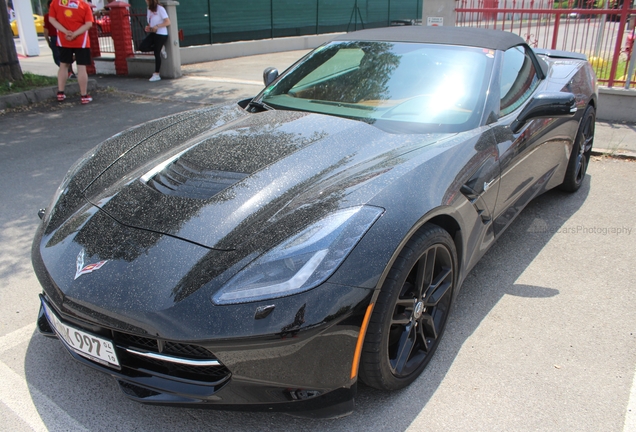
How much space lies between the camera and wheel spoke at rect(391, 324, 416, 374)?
227cm

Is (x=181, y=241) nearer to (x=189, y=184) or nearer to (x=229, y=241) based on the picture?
(x=229, y=241)

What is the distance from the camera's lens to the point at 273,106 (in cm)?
346

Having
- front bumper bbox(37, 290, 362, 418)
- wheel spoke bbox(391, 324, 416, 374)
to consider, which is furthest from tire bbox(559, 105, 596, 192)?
front bumper bbox(37, 290, 362, 418)

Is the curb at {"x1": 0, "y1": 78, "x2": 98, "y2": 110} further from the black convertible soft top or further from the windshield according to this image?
the black convertible soft top

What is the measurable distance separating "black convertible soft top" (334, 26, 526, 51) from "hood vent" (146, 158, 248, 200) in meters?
1.73

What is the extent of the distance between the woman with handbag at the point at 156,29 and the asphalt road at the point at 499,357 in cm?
682

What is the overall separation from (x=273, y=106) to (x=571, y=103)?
175 cm

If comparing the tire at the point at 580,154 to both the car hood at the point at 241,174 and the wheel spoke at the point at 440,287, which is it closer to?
the car hood at the point at 241,174

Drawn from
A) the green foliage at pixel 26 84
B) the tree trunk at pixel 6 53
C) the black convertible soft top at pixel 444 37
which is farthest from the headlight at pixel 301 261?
the tree trunk at pixel 6 53

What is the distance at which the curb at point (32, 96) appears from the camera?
798 cm

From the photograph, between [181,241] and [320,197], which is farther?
[320,197]

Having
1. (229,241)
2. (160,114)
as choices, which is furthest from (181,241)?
(160,114)

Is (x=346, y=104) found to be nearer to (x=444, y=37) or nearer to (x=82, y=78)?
(x=444, y=37)

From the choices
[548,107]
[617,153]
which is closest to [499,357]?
[548,107]
